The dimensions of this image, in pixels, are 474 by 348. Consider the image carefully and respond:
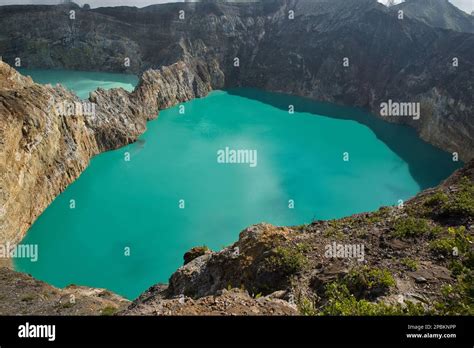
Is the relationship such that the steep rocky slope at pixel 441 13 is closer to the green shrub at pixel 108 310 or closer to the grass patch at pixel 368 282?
the grass patch at pixel 368 282

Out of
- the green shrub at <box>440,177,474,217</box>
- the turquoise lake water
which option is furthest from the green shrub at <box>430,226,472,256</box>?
the turquoise lake water

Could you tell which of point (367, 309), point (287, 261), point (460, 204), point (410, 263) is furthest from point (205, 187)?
point (367, 309)

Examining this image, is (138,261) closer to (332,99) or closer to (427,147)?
(427,147)

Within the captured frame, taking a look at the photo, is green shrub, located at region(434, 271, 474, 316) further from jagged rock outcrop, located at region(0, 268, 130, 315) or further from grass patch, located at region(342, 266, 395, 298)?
jagged rock outcrop, located at region(0, 268, 130, 315)

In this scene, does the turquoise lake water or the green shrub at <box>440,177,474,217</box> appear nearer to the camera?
the green shrub at <box>440,177,474,217</box>

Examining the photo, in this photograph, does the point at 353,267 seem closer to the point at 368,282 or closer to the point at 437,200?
the point at 368,282
